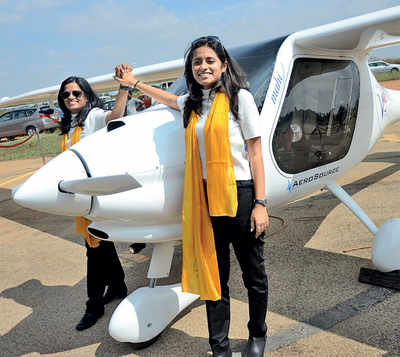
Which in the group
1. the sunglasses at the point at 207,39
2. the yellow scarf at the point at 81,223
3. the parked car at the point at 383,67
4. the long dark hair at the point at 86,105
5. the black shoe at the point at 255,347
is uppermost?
the sunglasses at the point at 207,39

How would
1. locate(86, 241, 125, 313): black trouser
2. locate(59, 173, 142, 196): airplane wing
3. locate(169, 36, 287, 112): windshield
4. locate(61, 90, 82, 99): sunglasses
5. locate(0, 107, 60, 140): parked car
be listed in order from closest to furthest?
locate(59, 173, 142, 196): airplane wing → locate(169, 36, 287, 112): windshield → locate(61, 90, 82, 99): sunglasses → locate(86, 241, 125, 313): black trouser → locate(0, 107, 60, 140): parked car

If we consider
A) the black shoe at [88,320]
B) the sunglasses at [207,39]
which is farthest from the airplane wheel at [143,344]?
the sunglasses at [207,39]

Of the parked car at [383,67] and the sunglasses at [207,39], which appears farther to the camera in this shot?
the parked car at [383,67]

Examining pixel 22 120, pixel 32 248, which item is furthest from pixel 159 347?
pixel 22 120

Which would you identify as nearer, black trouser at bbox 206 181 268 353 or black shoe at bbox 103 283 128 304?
black trouser at bbox 206 181 268 353

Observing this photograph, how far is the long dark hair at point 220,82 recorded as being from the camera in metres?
2.12

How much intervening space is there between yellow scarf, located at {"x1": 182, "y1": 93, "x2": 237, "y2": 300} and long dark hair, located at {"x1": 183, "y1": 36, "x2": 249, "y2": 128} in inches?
1.6

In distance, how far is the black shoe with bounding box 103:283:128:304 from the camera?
3.42 m

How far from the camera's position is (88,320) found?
10.1 ft

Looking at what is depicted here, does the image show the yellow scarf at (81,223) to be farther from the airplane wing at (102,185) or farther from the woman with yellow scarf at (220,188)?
the woman with yellow scarf at (220,188)

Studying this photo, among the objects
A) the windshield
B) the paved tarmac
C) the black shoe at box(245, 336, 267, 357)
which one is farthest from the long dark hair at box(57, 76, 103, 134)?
the black shoe at box(245, 336, 267, 357)

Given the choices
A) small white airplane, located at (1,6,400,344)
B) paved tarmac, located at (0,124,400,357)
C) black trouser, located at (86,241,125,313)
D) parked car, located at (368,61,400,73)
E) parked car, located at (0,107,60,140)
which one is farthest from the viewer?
parked car, located at (368,61,400,73)

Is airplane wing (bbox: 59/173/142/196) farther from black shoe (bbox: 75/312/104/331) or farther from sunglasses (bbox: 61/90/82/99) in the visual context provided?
black shoe (bbox: 75/312/104/331)

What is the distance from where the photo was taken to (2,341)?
3.01 m
